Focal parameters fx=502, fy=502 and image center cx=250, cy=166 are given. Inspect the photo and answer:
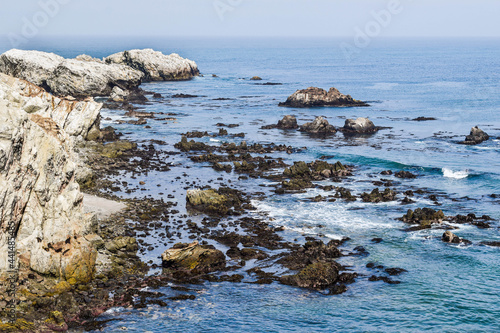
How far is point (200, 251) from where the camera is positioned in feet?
131

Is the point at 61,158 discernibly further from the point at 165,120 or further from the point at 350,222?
the point at 165,120

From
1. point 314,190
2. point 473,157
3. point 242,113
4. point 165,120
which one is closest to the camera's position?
point 314,190

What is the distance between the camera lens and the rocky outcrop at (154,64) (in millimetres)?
169125

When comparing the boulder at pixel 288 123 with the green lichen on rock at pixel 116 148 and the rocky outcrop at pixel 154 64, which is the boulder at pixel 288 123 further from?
the rocky outcrop at pixel 154 64

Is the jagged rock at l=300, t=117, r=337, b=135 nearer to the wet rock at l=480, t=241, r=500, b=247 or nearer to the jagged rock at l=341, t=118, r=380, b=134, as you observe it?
the jagged rock at l=341, t=118, r=380, b=134

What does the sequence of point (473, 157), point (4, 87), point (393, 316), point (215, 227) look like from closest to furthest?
point (393, 316), point (4, 87), point (215, 227), point (473, 157)

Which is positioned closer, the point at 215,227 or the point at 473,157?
the point at 215,227

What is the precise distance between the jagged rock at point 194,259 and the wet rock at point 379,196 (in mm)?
21856

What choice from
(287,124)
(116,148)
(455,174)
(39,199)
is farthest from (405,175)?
(39,199)

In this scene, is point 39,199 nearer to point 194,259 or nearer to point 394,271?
point 194,259

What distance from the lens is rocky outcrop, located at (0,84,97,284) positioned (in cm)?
3231

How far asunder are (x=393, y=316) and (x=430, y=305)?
132 inches

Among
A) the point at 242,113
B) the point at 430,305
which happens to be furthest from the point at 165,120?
the point at 430,305

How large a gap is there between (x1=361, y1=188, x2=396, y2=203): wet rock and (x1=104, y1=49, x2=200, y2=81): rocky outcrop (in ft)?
419
